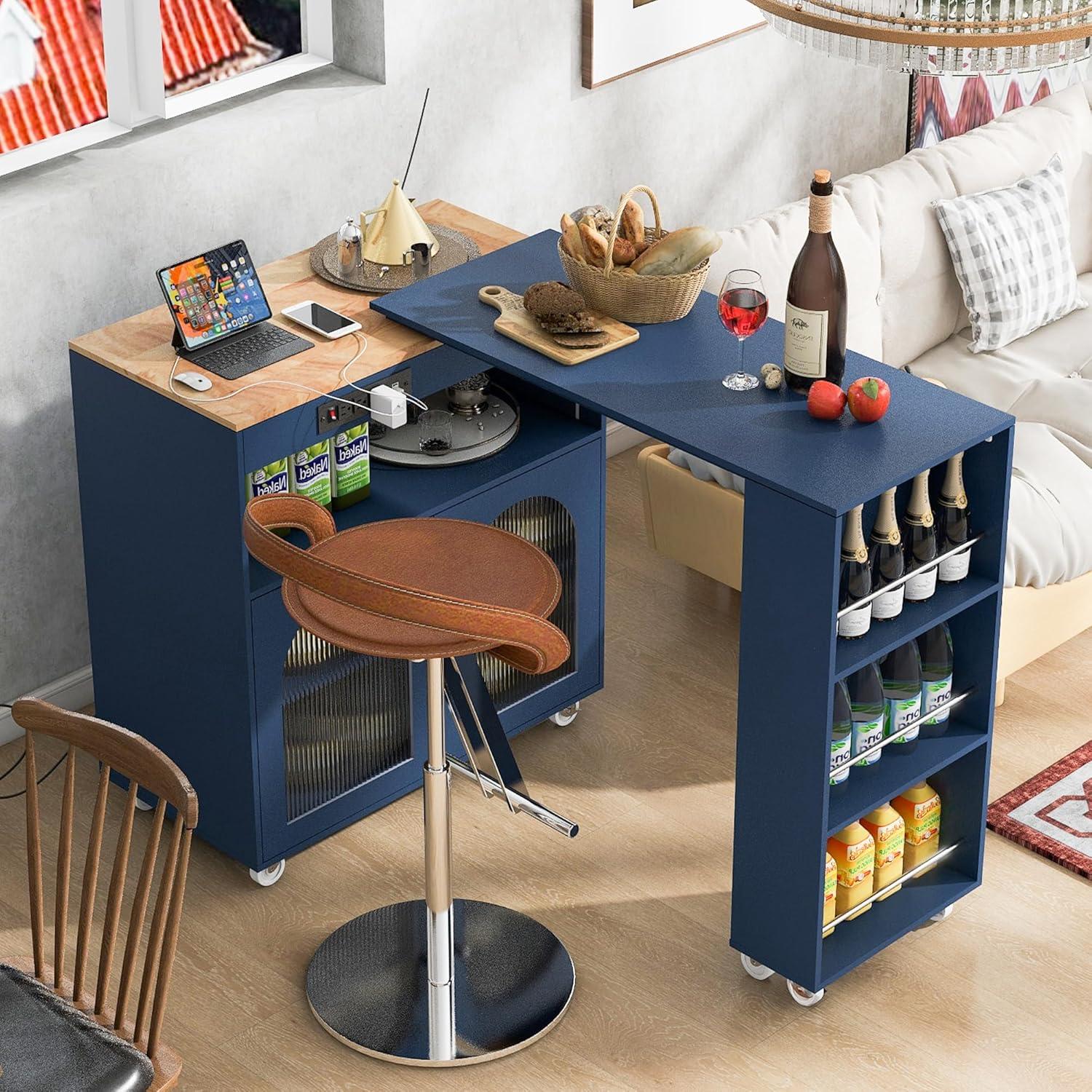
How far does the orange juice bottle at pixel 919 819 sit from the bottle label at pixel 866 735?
197mm

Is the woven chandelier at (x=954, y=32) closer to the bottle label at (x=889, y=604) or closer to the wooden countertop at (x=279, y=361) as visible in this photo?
the bottle label at (x=889, y=604)

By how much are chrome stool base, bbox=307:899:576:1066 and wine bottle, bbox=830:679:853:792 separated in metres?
0.61

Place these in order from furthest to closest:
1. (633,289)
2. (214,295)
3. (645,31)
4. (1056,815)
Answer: (645,31) → (1056,815) → (214,295) → (633,289)

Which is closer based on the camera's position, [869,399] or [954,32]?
[954,32]

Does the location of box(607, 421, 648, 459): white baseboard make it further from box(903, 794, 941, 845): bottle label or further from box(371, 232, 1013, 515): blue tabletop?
A: box(903, 794, 941, 845): bottle label

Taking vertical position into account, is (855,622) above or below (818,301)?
below

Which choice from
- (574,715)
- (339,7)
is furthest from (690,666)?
(339,7)

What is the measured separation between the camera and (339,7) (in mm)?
3867

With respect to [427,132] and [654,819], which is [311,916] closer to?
[654,819]

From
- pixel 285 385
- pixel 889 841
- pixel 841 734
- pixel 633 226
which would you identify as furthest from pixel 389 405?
pixel 889 841

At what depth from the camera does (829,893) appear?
10.0ft

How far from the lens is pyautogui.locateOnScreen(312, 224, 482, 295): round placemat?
342 cm

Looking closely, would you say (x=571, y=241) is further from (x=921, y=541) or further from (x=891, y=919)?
(x=891, y=919)

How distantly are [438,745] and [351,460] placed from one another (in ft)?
2.03
